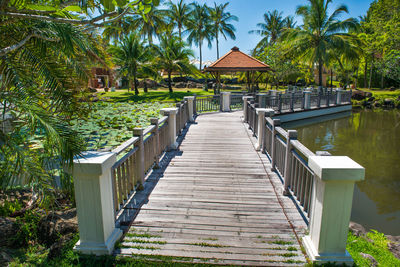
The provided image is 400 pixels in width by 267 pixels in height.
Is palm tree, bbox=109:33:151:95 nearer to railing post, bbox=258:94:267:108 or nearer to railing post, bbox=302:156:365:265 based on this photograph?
railing post, bbox=258:94:267:108

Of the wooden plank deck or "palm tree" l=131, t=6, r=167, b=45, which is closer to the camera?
the wooden plank deck

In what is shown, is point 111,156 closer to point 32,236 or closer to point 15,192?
point 32,236

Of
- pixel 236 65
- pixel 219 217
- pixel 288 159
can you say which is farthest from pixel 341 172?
pixel 236 65

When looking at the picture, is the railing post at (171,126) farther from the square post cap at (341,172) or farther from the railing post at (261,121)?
the square post cap at (341,172)

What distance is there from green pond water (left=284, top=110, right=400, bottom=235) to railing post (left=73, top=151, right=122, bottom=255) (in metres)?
6.19

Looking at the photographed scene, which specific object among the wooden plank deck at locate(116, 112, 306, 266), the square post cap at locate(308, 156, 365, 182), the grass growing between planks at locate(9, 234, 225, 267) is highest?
the square post cap at locate(308, 156, 365, 182)

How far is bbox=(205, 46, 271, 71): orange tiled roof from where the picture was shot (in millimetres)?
18906

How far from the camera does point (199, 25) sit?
4181cm

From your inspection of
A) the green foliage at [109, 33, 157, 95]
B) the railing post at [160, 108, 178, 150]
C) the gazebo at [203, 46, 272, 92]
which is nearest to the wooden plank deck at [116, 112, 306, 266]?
the railing post at [160, 108, 178, 150]

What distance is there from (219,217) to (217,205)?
15.9 inches

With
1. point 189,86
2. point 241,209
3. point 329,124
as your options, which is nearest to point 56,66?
point 241,209

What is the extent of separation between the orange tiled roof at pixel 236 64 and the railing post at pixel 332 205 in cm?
1625

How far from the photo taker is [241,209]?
460cm

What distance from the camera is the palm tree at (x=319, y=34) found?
2450 cm
